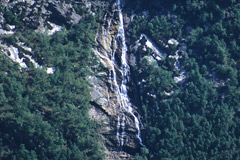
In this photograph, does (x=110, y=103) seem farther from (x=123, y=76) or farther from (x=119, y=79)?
(x=123, y=76)

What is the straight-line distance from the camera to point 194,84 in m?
57.5

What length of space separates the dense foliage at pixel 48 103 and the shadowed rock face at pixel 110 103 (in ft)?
6.06

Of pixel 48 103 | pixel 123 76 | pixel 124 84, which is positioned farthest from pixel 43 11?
pixel 124 84

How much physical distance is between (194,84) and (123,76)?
9.28 m

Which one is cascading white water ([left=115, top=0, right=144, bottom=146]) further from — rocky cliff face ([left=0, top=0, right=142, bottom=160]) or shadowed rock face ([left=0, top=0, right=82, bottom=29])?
shadowed rock face ([left=0, top=0, right=82, bottom=29])

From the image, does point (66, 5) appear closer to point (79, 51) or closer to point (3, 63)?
point (79, 51)

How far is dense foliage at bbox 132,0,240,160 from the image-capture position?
54.9 m

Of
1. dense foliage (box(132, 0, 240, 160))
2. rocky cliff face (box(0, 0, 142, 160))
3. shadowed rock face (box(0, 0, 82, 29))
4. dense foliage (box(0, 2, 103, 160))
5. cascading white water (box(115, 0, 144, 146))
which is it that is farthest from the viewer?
cascading white water (box(115, 0, 144, 146))

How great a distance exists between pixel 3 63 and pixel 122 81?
1584 centimetres

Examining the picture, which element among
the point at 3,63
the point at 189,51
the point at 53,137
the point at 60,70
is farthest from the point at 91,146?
the point at 189,51

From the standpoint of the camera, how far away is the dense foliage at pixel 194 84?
54.9 meters

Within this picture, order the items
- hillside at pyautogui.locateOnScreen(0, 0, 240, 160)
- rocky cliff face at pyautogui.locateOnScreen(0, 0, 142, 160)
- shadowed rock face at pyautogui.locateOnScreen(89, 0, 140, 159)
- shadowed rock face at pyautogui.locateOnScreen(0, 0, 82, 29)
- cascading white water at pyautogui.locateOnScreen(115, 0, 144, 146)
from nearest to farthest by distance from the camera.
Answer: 1. hillside at pyautogui.locateOnScreen(0, 0, 240, 160)
2. shadowed rock face at pyautogui.locateOnScreen(0, 0, 82, 29)
3. rocky cliff face at pyautogui.locateOnScreen(0, 0, 142, 160)
4. shadowed rock face at pyautogui.locateOnScreen(89, 0, 140, 159)
5. cascading white water at pyautogui.locateOnScreen(115, 0, 144, 146)

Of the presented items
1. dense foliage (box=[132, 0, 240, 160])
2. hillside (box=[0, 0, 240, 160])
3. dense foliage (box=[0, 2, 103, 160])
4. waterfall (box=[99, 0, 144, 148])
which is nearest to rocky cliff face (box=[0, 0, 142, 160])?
waterfall (box=[99, 0, 144, 148])

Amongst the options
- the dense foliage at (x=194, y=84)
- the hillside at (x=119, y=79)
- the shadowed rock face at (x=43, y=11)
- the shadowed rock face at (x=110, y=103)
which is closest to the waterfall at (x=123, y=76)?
the shadowed rock face at (x=110, y=103)
